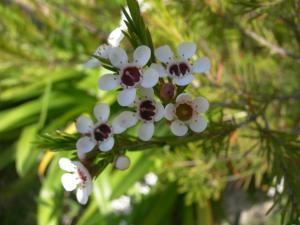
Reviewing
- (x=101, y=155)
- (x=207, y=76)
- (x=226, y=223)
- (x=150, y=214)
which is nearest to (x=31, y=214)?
(x=150, y=214)

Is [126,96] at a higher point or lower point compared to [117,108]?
higher

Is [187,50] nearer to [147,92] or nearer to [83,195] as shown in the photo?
[147,92]

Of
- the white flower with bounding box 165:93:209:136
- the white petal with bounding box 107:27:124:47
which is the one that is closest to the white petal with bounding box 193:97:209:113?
the white flower with bounding box 165:93:209:136

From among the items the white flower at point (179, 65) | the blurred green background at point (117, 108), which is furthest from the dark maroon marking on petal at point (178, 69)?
the blurred green background at point (117, 108)

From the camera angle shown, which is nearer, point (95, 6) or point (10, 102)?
point (95, 6)

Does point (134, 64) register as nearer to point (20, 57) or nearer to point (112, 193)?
point (112, 193)

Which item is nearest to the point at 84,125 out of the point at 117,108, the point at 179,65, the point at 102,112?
the point at 102,112
